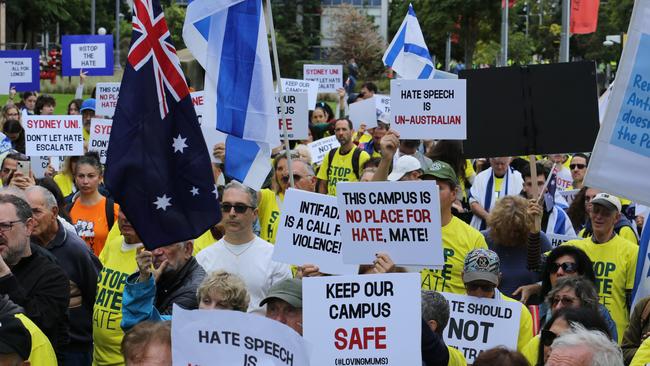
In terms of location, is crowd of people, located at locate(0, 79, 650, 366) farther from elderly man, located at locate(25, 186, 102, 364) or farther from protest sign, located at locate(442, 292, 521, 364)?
protest sign, located at locate(442, 292, 521, 364)

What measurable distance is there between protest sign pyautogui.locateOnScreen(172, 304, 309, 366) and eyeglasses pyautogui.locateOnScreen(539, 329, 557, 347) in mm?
1635

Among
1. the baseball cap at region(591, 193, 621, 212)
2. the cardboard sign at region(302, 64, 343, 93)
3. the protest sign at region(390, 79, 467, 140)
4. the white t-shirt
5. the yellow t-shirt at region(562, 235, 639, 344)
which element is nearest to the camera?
the white t-shirt

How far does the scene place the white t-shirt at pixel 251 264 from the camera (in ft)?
25.2

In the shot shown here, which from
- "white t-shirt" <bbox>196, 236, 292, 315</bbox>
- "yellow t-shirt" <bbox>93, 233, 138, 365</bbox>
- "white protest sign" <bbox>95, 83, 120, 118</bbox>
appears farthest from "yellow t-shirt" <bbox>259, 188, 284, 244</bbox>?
"white protest sign" <bbox>95, 83, 120, 118</bbox>

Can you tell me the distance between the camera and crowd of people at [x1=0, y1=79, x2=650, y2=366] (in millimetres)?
5816

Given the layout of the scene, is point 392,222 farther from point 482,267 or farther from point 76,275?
point 76,275

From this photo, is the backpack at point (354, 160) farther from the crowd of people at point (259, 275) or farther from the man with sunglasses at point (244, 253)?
the man with sunglasses at point (244, 253)

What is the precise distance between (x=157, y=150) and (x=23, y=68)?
1564cm

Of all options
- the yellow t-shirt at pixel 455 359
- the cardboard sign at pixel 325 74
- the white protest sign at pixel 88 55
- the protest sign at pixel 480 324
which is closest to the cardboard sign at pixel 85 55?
the white protest sign at pixel 88 55

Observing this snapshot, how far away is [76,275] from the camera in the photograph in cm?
776

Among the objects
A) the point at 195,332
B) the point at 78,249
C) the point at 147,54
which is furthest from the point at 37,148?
the point at 195,332

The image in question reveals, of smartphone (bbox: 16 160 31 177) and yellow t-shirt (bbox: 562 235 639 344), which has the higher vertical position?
smartphone (bbox: 16 160 31 177)

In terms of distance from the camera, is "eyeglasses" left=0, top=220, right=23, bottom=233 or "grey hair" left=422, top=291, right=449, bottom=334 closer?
"grey hair" left=422, top=291, right=449, bottom=334

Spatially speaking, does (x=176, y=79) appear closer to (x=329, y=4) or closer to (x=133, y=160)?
(x=133, y=160)
